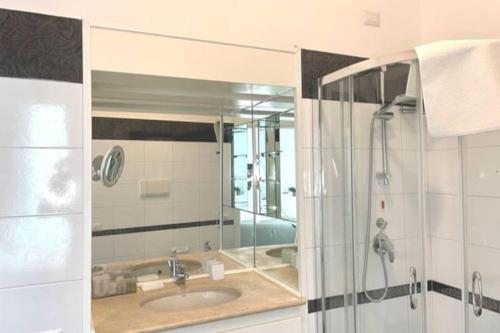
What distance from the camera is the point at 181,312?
1.72 metres

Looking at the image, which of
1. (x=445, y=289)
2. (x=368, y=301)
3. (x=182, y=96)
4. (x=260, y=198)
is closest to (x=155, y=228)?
(x=260, y=198)

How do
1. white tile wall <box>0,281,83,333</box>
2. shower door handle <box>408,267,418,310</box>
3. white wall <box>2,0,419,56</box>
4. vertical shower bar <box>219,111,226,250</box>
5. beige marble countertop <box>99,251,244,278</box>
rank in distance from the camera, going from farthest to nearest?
vertical shower bar <box>219,111,226,250</box>, beige marble countertop <box>99,251,244,278</box>, shower door handle <box>408,267,418,310</box>, white wall <box>2,0,419,56</box>, white tile wall <box>0,281,83,333</box>

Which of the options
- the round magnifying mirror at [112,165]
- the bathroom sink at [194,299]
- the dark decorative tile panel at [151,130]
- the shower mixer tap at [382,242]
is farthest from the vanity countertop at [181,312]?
the dark decorative tile panel at [151,130]

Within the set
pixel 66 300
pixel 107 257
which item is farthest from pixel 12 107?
pixel 107 257

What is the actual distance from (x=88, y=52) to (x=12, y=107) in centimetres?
35

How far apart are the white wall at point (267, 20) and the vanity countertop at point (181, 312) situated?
126 centimetres

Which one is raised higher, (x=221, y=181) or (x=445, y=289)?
(x=221, y=181)

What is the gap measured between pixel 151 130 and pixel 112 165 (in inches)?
13.2

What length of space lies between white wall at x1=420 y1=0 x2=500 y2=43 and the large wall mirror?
3.26ft

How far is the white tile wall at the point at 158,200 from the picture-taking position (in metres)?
2.09

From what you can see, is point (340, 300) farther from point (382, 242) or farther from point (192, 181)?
point (192, 181)

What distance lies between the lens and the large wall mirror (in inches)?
80.4

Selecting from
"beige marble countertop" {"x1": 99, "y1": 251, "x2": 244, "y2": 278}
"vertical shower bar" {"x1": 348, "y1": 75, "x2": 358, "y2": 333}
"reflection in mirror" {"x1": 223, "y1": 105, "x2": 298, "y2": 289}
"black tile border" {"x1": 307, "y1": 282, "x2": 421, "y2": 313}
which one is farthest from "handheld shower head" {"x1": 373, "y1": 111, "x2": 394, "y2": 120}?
"beige marble countertop" {"x1": 99, "y1": 251, "x2": 244, "y2": 278}

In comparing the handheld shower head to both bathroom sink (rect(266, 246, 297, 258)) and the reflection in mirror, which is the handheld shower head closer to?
the reflection in mirror
